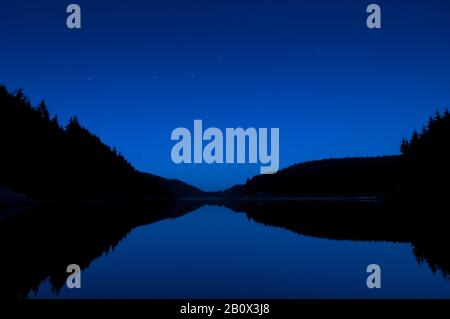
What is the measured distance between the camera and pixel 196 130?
2047cm

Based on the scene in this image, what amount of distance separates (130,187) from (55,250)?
129 metres

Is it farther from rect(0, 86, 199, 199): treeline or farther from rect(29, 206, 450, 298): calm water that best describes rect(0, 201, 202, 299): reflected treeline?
rect(0, 86, 199, 199): treeline

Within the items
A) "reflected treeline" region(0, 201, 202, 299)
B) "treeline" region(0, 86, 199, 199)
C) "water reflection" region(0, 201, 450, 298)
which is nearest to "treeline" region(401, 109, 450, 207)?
"water reflection" region(0, 201, 450, 298)

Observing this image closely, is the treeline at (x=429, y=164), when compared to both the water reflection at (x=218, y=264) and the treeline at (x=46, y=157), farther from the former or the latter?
the treeline at (x=46, y=157)

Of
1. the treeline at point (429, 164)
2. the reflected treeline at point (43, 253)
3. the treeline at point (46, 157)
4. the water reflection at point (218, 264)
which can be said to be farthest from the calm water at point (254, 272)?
the treeline at point (46, 157)

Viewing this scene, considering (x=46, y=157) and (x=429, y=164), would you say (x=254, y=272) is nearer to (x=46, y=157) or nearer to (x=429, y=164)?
(x=429, y=164)

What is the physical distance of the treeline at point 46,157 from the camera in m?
77.2

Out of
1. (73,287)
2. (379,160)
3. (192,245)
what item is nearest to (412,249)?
(192,245)

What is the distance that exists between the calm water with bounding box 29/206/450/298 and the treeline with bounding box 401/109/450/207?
163 ft

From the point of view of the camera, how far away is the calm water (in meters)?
11.3

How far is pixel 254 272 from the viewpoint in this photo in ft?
46.8

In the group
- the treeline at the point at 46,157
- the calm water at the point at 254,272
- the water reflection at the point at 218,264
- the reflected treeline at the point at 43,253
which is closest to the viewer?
the calm water at the point at 254,272

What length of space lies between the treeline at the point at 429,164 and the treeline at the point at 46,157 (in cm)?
6521

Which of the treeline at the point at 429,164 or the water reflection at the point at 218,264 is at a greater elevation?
the treeline at the point at 429,164
